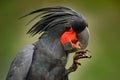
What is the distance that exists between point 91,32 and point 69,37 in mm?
2461

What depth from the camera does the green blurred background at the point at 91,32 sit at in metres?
6.12

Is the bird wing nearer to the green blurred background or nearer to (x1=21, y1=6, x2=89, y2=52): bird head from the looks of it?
(x1=21, y1=6, x2=89, y2=52): bird head

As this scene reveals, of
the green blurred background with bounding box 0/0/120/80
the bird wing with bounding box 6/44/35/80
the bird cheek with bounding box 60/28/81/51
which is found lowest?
the green blurred background with bounding box 0/0/120/80

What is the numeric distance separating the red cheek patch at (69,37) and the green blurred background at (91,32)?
7.64 feet

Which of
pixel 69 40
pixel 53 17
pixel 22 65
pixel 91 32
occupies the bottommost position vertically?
pixel 91 32

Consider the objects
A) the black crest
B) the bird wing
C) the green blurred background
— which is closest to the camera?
the bird wing

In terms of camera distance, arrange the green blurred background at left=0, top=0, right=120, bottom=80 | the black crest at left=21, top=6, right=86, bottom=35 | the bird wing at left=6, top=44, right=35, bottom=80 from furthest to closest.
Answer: the green blurred background at left=0, top=0, right=120, bottom=80
the black crest at left=21, top=6, right=86, bottom=35
the bird wing at left=6, top=44, right=35, bottom=80

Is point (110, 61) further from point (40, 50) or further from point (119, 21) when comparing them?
point (40, 50)

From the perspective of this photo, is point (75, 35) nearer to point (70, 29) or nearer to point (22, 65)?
point (70, 29)

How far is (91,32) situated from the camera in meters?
6.14

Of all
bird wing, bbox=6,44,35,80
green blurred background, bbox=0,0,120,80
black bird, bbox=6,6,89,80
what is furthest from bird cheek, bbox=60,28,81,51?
green blurred background, bbox=0,0,120,80

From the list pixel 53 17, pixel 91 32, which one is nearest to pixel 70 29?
pixel 53 17

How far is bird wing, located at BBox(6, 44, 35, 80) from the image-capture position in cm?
364

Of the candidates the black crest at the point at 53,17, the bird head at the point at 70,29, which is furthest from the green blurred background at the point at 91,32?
the bird head at the point at 70,29
